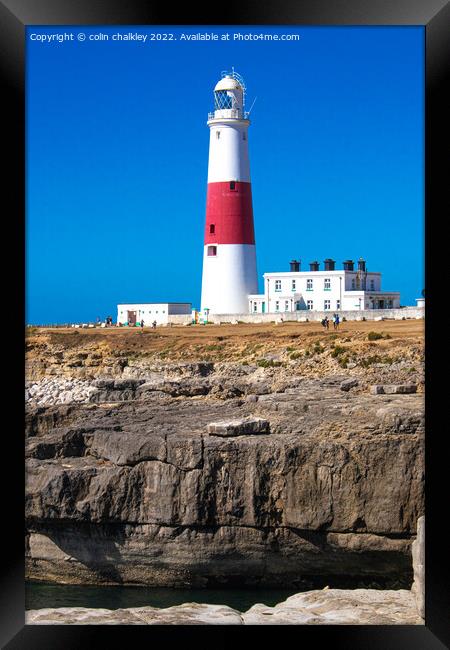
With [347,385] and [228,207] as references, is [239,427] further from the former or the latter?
[228,207]

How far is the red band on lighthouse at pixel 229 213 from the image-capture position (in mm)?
22188

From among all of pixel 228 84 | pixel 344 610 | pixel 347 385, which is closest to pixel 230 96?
pixel 228 84

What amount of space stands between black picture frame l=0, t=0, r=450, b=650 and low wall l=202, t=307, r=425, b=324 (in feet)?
48.4

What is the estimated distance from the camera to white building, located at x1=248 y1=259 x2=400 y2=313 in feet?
74.3

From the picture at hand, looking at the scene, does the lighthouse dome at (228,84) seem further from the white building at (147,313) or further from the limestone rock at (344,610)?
the limestone rock at (344,610)

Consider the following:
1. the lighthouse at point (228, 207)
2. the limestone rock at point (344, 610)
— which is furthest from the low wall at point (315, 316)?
the limestone rock at point (344, 610)

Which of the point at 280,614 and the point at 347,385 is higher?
the point at 347,385

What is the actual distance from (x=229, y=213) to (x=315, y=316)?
10.5 ft

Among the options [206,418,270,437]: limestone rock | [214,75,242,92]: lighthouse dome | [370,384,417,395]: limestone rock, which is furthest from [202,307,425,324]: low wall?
[206,418,270,437]: limestone rock

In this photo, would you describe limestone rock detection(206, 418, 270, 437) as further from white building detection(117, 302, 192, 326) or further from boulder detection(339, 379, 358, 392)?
white building detection(117, 302, 192, 326)

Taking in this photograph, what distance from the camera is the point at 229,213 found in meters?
22.2

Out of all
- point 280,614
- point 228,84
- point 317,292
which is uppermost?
point 228,84
